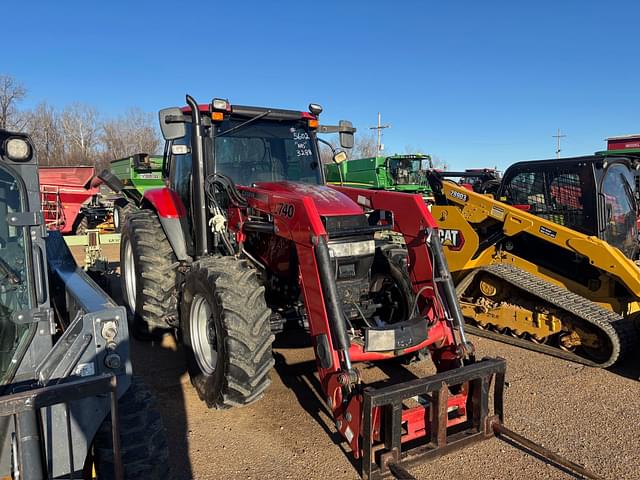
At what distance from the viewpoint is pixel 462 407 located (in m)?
3.35

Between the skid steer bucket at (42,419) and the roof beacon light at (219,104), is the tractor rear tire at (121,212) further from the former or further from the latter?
the skid steer bucket at (42,419)

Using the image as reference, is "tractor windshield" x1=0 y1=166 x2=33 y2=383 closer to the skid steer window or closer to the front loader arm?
the front loader arm

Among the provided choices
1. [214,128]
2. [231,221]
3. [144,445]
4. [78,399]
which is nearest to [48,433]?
[78,399]

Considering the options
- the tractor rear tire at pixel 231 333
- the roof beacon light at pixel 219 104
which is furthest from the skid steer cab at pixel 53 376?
the roof beacon light at pixel 219 104

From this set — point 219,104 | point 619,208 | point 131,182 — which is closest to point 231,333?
point 219,104

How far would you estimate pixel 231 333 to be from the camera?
347 centimetres

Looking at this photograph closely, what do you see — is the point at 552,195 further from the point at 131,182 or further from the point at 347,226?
the point at 131,182

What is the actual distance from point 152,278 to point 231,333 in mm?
1862

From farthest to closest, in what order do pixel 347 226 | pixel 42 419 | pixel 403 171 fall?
pixel 403 171, pixel 347 226, pixel 42 419

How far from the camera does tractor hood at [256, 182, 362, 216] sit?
396 cm

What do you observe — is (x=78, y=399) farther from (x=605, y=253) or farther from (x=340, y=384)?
(x=605, y=253)

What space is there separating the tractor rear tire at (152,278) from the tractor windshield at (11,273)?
2460mm

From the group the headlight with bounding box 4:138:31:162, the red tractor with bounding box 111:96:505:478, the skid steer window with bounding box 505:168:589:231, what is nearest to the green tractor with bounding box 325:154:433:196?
the skid steer window with bounding box 505:168:589:231

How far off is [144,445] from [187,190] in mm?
3125
